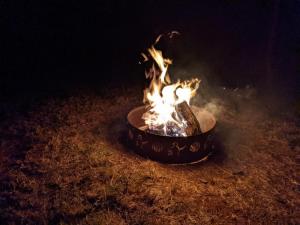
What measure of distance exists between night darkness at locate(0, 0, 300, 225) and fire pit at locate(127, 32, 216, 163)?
124 millimetres

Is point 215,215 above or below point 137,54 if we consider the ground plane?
below

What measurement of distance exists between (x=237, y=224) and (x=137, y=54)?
5.74 m

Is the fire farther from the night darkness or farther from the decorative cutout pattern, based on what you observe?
the night darkness

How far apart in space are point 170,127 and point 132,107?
154cm

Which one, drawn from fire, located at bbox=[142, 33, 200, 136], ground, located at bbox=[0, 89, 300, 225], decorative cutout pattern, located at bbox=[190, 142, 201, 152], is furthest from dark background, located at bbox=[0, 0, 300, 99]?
decorative cutout pattern, located at bbox=[190, 142, 201, 152]

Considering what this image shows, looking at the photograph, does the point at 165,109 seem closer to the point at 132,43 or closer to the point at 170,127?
the point at 170,127

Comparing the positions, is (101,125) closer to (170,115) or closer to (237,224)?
(170,115)

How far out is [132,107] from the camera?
21.3ft

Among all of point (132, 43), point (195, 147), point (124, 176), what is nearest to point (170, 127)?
point (195, 147)

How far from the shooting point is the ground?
147 inches

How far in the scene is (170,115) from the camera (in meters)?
5.11

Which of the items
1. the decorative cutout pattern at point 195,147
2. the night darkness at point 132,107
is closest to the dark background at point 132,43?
the night darkness at point 132,107

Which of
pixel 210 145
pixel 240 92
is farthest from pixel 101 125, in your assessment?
pixel 240 92

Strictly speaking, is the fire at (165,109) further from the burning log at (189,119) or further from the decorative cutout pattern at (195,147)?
the decorative cutout pattern at (195,147)
